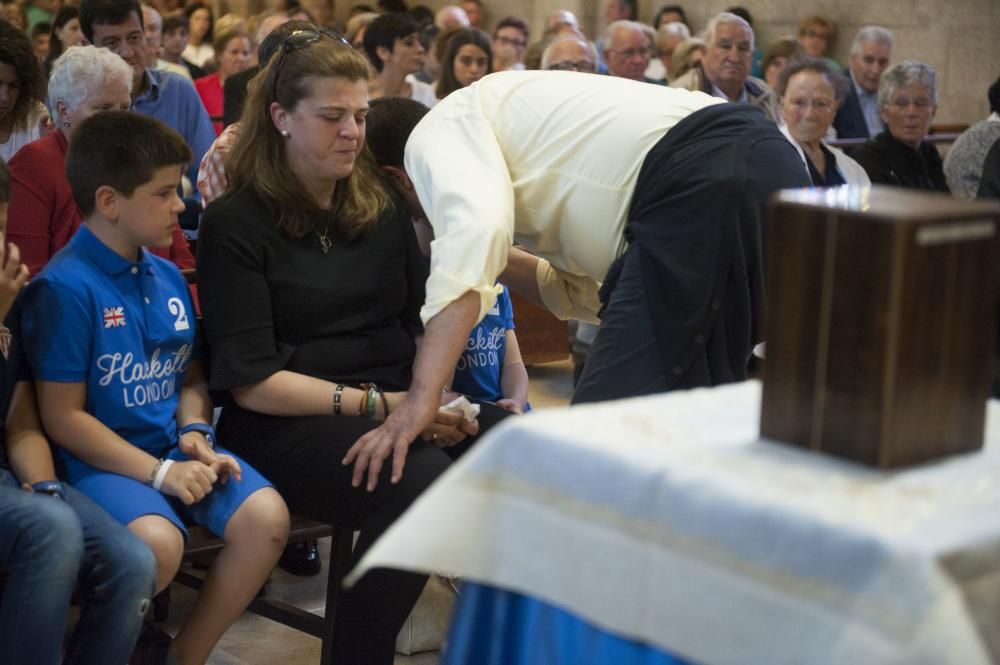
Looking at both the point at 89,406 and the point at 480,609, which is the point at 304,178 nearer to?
the point at 89,406

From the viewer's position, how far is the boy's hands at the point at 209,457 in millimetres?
2557

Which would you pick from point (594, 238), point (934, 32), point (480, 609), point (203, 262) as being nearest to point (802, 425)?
point (480, 609)

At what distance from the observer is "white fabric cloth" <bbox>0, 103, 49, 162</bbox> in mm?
4012

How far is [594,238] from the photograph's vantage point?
261 cm

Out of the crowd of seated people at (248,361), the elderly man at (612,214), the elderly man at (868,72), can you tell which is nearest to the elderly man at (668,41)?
the elderly man at (868,72)

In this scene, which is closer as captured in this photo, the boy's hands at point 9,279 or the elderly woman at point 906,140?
the boy's hands at point 9,279

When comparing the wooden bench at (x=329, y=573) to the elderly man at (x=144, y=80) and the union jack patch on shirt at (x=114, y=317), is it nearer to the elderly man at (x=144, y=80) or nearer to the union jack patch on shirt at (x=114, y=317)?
the union jack patch on shirt at (x=114, y=317)

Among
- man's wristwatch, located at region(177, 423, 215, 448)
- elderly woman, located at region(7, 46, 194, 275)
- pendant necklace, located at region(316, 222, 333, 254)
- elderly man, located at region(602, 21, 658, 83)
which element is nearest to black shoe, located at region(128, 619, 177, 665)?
man's wristwatch, located at region(177, 423, 215, 448)

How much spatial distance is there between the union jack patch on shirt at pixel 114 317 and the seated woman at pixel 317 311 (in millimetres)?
164

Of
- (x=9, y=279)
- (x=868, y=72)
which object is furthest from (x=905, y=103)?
(x=9, y=279)

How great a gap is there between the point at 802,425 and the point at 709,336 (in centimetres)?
104

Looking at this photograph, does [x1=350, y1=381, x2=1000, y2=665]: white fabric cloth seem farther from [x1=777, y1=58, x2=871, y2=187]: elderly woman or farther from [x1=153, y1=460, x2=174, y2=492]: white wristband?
[x1=777, y1=58, x2=871, y2=187]: elderly woman

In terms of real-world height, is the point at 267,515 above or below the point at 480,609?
below

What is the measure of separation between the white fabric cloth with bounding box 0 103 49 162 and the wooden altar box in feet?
9.74
